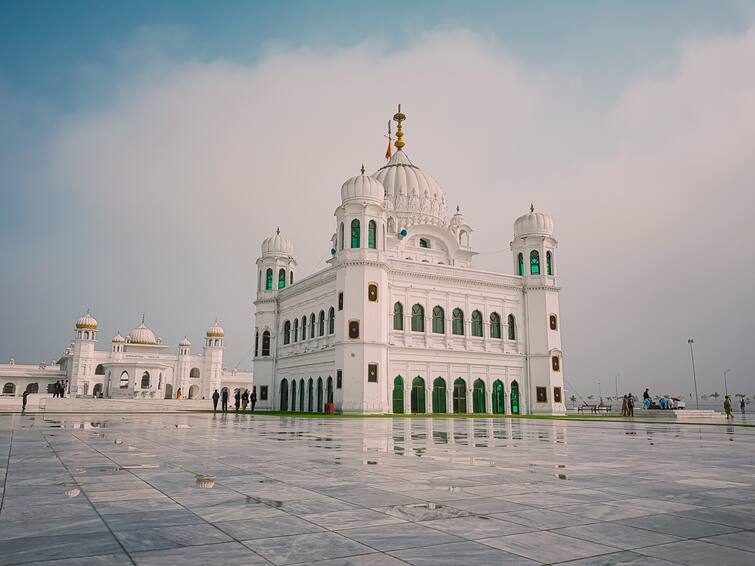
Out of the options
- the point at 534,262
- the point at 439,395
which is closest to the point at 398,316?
the point at 439,395

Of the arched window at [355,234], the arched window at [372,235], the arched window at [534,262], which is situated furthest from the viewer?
the arched window at [534,262]

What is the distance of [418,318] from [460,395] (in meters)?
5.92

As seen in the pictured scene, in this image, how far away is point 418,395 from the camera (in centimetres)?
4003

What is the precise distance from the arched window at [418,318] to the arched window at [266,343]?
14152mm

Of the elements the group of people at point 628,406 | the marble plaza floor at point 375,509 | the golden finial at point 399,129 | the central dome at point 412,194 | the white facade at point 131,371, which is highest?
the golden finial at point 399,129

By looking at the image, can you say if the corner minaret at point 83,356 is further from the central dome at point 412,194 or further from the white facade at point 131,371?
the central dome at point 412,194

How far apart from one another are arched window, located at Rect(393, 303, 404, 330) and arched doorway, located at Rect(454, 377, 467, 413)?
554 centimetres

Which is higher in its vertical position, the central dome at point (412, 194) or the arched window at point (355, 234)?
the central dome at point (412, 194)

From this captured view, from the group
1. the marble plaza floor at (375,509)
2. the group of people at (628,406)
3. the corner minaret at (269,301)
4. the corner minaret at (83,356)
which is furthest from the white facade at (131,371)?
the marble plaza floor at (375,509)

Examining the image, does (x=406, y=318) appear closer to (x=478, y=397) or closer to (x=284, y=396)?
(x=478, y=397)

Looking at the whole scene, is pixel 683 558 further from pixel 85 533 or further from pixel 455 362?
pixel 455 362

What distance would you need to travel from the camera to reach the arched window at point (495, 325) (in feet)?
145

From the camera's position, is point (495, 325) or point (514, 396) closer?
point (514, 396)

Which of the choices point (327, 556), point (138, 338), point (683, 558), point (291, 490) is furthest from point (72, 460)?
point (138, 338)
